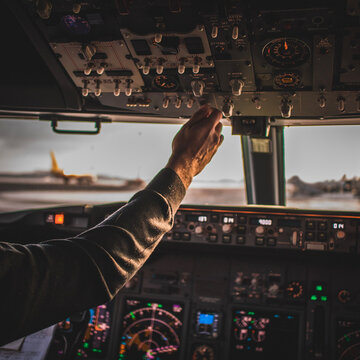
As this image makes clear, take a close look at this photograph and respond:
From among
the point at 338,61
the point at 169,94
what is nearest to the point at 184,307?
the point at 169,94

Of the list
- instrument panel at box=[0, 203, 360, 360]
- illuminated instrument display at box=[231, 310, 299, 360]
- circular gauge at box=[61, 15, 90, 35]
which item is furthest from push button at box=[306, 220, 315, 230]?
circular gauge at box=[61, 15, 90, 35]

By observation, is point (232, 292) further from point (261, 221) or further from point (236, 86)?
point (236, 86)

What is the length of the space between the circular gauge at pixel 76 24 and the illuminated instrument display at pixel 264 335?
2042 millimetres

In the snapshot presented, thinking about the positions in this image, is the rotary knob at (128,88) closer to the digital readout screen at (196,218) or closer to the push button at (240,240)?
the digital readout screen at (196,218)

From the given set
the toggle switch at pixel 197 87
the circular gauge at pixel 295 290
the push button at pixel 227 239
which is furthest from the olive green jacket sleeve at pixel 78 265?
the circular gauge at pixel 295 290

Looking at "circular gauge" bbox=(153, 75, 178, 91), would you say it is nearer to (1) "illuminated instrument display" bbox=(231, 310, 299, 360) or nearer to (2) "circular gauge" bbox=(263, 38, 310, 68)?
(2) "circular gauge" bbox=(263, 38, 310, 68)

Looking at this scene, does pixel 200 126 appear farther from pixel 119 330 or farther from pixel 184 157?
pixel 119 330

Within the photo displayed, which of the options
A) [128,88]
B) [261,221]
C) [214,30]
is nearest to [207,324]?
[261,221]

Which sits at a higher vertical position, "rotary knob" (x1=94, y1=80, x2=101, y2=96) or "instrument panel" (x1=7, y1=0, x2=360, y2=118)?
"instrument panel" (x1=7, y1=0, x2=360, y2=118)

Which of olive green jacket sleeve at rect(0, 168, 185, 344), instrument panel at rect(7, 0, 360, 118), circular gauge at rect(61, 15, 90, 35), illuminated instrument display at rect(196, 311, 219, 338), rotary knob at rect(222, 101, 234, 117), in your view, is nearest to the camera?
olive green jacket sleeve at rect(0, 168, 185, 344)

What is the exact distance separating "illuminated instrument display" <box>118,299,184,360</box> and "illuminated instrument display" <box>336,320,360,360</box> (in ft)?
3.39

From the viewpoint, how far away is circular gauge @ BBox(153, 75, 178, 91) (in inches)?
66.6

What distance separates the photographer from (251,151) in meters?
3.16

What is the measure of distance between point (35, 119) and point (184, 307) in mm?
1634
